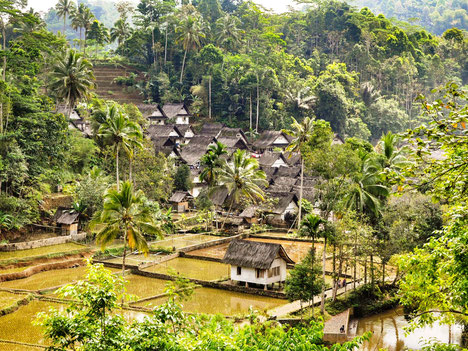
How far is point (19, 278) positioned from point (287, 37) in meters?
59.6

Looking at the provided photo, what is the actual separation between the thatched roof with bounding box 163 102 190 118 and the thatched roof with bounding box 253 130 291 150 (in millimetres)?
8905

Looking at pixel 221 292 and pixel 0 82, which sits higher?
pixel 0 82

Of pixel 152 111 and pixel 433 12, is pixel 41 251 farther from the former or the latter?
pixel 433 12

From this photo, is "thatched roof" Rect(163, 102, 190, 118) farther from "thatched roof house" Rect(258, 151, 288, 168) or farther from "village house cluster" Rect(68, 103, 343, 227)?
"thatched roof house" Rect(258, 151, 288, 168)

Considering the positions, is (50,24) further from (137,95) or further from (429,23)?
(429,23)

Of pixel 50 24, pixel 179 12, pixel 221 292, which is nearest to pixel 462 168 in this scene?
pixel 221 292

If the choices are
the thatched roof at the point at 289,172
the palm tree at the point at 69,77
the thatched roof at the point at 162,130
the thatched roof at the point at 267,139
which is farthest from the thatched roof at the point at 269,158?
the palm tree at the point at 69,77

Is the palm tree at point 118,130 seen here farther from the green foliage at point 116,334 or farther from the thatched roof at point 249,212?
the green foliage at point 116,334

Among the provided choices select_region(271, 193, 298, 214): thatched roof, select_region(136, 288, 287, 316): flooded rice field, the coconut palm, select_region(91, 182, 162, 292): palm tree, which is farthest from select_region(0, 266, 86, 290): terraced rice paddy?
select_region(271, 193, 298, 214): thatched roof

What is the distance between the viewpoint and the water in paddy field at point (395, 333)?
19500 mm

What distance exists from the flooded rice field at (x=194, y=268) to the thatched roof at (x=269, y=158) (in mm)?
19395

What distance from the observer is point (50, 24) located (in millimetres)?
119000

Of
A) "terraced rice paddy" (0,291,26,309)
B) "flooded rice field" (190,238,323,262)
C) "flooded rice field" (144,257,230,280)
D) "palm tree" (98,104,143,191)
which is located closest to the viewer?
"terraced rice paddy" (0,291,26,309)

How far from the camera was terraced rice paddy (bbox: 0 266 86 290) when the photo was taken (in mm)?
23234
